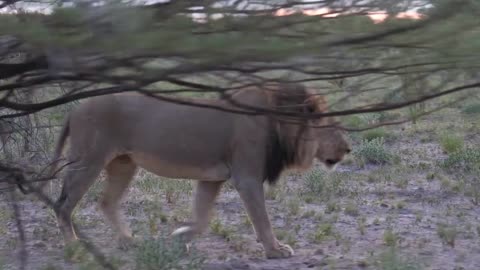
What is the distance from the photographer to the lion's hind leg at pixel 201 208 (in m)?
8.91

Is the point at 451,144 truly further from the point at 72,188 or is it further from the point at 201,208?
the point at 72,188

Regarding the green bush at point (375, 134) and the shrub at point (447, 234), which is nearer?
the shrub at point (447, 234)

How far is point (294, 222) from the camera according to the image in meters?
A: 10.4

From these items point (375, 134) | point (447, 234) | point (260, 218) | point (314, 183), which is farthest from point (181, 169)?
point (375, 134)

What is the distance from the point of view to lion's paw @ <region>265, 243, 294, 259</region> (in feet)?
28.1

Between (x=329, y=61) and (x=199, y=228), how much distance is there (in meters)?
4.38

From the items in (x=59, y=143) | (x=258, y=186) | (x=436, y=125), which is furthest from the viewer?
(x=436, y=125)

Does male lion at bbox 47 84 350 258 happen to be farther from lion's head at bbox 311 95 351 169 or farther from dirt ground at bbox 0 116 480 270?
dirt ground at bbox 0 116 480 270

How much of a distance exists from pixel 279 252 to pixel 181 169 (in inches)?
45.0

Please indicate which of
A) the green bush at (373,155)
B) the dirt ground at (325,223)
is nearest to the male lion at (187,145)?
the dirt ground at (325,223)

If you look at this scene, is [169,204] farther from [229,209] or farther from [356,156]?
[356,156]

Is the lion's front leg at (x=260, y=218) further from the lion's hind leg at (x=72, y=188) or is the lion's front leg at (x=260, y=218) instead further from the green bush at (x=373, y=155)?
the green bush at (x=373, y=155)

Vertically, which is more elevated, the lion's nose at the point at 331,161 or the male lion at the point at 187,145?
the male lion at the point at 187,145

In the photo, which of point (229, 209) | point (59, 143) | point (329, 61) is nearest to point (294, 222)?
point (229, 209)
